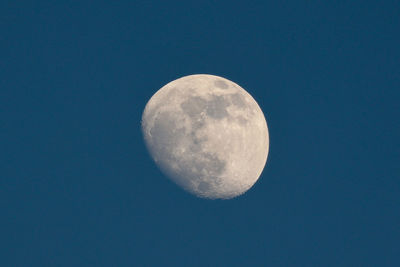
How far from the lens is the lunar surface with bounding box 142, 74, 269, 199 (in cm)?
1950

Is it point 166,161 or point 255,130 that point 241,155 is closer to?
point 255,130

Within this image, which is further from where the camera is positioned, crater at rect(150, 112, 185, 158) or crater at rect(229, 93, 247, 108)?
crater at rect(229, 93, 247, 108)

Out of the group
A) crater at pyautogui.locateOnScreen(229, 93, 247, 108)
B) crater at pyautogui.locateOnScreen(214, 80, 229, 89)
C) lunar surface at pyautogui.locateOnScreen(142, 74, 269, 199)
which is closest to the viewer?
lunar surface at pyautogui.locateOnScreen(142, 74, 269, 199)

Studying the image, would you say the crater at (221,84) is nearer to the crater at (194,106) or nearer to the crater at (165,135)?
the crater at (194,106)

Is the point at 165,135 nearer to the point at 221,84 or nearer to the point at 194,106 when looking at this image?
the point at 194,106

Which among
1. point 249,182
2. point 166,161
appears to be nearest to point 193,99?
point 166,161

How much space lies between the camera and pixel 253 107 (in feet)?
70.7

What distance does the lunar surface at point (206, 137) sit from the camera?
1950 centimetres

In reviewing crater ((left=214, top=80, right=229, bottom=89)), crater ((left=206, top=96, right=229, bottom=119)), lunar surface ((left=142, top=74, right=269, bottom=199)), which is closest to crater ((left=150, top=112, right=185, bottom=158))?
lunar surface ((left=142, top=74, right=269, bottom=199))

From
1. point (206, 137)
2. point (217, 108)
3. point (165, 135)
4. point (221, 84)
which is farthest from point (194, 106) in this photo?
point (221, 84)

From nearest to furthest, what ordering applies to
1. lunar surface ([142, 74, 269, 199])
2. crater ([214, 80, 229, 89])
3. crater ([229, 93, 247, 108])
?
1. lunar surface ([142, 74, 269, 199])
2. crater ([229, 93, 247, 108])
3. crater ([214, 80, 229, 89])

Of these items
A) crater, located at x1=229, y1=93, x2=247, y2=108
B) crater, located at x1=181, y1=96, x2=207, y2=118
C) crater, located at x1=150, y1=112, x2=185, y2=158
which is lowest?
crater, located at x1=150, y1=112, x2=185, y2=158

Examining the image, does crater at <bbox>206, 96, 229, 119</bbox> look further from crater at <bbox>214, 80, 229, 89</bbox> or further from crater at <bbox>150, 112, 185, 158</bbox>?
crater at <bbox>150, 112, 185, 158</bbox>

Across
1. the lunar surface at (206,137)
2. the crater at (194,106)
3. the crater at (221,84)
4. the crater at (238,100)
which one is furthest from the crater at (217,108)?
the crater at (221,84)
